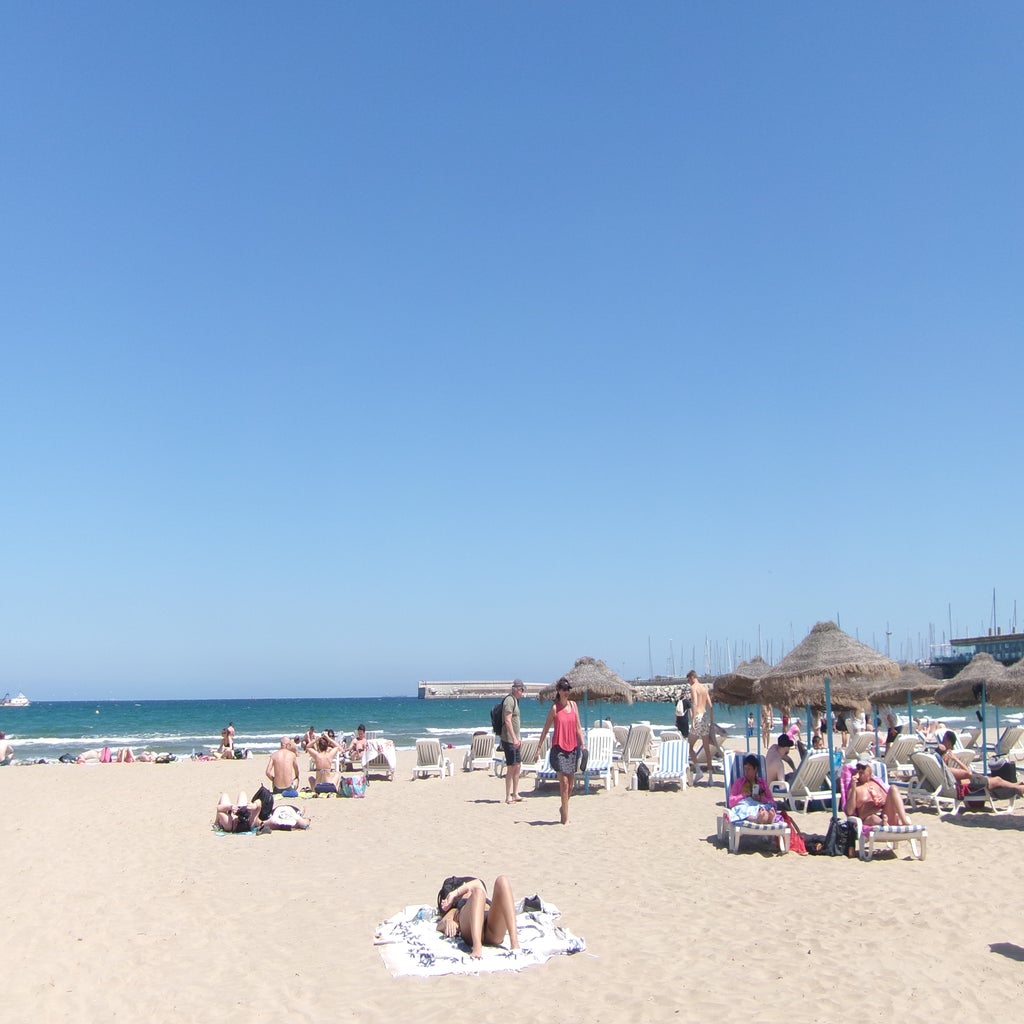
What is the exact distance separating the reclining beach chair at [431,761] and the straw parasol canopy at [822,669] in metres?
7.77

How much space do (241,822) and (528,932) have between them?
601 centimetres

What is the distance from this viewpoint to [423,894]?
23.9ft

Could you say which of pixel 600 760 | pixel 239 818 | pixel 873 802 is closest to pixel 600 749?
pixel 600 760

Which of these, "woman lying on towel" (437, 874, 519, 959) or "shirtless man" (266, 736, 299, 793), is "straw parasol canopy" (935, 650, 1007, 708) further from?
"shirtless man" (266, 736, 299, 793)

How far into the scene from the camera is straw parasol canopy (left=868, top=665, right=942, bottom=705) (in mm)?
20031

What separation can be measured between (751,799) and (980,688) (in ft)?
17.6

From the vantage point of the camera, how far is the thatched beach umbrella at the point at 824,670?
32.4 ft

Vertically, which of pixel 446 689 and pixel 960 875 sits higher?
pixel 960 875

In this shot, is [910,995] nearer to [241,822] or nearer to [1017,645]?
[241,822]

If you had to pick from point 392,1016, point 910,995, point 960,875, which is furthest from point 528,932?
point 960,875

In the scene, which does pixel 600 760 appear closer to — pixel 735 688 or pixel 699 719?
pixel 699 719

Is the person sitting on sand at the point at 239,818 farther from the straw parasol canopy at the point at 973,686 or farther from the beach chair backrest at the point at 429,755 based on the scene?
the straw parasol canopy at the point at 973,686

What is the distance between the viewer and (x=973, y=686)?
12938 millimetres

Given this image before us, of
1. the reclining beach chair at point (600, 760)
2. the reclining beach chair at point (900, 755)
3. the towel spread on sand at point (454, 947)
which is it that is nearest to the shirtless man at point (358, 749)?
the reclining beach chair at point (600, 760)
